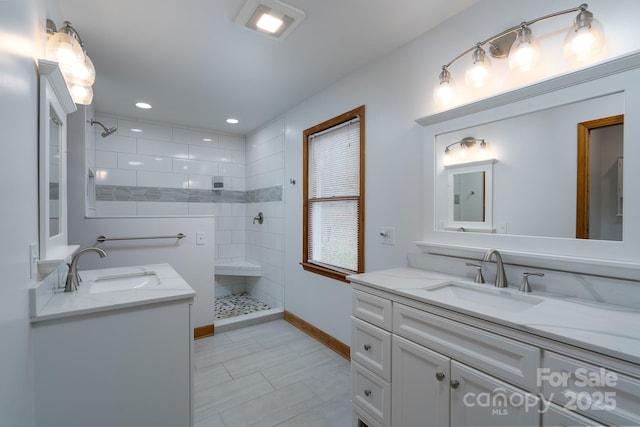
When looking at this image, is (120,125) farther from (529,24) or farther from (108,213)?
(529,24)

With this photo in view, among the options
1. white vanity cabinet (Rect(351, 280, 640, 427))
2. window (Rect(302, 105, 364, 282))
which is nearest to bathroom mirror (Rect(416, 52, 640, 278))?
white vanity cabinet (Rect(351, 280, 640, 427))

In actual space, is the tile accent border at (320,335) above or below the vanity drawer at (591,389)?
below

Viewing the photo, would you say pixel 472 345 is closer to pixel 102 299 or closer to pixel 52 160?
pixel 102 299

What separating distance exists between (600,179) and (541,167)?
0.22 meters

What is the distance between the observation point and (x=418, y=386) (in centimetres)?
132

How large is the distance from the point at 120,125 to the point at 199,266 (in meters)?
2.07

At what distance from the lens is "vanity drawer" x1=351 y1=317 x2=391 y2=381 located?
58.6 inches

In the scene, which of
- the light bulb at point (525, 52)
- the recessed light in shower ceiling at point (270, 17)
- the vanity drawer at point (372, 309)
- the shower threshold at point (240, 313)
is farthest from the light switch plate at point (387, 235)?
the shower threshold at point (240, 313)

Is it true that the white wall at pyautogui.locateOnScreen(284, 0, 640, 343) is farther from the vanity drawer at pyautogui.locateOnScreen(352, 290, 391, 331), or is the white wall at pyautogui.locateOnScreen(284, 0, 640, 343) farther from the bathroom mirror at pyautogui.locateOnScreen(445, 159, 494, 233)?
the vanity drawer at pyautogui.locateOnScreen(352, 290, 391, 331)

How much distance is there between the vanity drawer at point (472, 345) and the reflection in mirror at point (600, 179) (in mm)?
651

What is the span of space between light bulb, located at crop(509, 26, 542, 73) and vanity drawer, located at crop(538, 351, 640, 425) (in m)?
1.25

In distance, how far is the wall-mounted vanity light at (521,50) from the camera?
1212mm

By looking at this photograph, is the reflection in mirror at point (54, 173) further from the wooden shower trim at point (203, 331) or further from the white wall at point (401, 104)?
the white wall at point (401, 104)

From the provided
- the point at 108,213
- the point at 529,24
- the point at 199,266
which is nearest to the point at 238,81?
the point at 199,266
